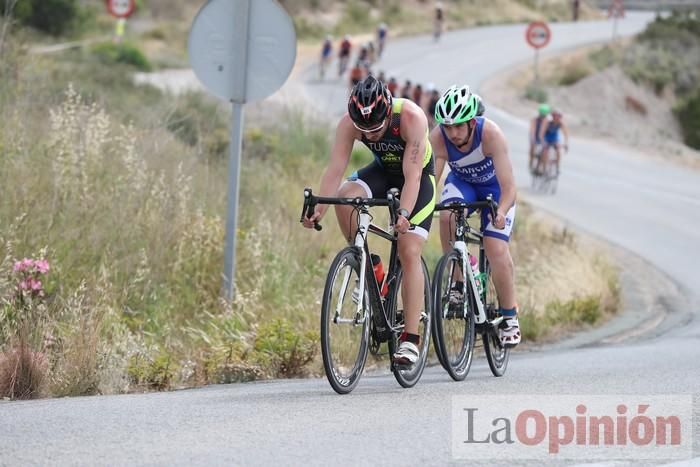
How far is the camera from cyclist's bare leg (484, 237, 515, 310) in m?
8.96

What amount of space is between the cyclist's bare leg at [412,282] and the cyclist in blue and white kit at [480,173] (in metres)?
0.80

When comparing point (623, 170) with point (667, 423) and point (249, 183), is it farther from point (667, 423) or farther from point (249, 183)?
point (667, 423)

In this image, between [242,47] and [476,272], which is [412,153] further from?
[242,47]

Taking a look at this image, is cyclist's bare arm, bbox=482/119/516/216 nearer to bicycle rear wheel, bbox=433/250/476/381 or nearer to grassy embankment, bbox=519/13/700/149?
bicycle rear wheel, bbox=433/250/476/381

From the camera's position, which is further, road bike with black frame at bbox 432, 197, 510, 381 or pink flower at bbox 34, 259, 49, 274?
pink flower at bbox 34, 259, 49, 274

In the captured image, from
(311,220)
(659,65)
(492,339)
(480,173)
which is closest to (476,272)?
(492,339)

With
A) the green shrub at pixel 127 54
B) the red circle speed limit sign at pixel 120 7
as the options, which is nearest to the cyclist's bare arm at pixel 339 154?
the red circle speed limit sign at pixel 120 7

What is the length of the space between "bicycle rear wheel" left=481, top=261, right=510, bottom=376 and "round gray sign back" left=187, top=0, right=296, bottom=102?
2251mm

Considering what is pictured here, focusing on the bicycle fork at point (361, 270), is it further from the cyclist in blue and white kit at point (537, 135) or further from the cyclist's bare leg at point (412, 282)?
the cyclist in blue and white kit at point (537, 135)

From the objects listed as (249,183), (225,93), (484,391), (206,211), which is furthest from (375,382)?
(249,183)

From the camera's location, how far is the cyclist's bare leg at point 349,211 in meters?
7.91

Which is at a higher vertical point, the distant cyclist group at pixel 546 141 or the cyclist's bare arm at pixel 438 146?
the distant cyclist group at pixel 546 141

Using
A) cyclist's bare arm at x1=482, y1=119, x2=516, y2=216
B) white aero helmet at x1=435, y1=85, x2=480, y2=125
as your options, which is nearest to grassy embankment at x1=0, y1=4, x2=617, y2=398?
cyclist's bare arm at x1=482, y1=119, x2=516, y2=216

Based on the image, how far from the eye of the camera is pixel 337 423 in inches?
256
